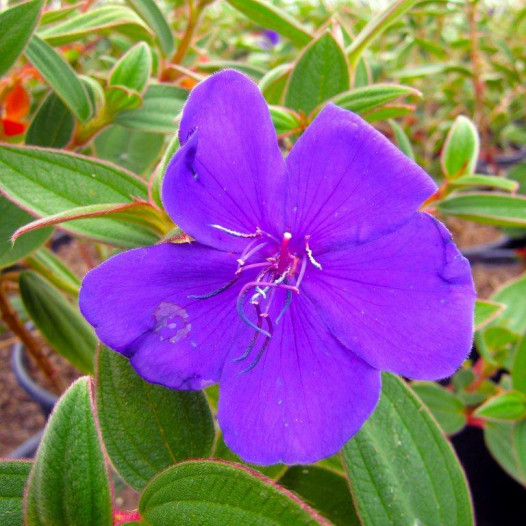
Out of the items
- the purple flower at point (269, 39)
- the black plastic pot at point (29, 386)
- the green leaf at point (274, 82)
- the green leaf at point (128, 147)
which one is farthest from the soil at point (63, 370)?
the purple flower at point (269, 39)

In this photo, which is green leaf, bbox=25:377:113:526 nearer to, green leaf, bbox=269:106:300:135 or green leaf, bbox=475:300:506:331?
green leaf, bbox=269:106:300:135

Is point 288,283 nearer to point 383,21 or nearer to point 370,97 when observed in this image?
point 370,97

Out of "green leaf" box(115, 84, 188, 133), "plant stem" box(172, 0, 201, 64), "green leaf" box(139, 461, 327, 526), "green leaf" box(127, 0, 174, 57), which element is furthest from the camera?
"plant stem" box(172, 0, 201, 64)

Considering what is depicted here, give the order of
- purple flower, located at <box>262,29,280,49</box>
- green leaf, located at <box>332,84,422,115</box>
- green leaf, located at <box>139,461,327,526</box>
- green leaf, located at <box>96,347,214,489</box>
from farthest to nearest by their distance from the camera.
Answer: purple flower, located at <box>262,29,280,49</box> → green leaf, located at <box>332,84,422,115</box> → green leaf, located at <box>96,347,214,489</box> → green leaf, located at <box>139,461,327,526</box>

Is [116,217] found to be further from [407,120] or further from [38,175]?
[407,120]

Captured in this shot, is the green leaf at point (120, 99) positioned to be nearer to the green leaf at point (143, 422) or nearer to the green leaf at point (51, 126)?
the green leaf at point (51, 126)

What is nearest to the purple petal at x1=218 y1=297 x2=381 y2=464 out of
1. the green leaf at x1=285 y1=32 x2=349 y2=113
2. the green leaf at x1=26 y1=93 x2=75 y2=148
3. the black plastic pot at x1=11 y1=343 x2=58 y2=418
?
the green leaf at x1=285 y1=32 x2=349 y2=113
